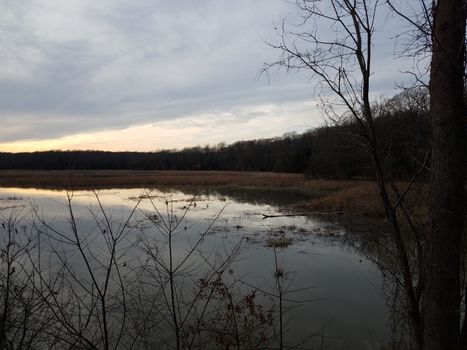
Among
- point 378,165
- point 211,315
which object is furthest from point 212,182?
point 378,165

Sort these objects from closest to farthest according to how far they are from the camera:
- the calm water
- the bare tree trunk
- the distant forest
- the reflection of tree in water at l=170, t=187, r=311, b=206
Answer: the bare tree trunk, the distant forest, the calm water, the reflection of tree in water at l=170, t=187, r=311, b=206

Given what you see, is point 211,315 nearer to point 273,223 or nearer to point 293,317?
point 293,317

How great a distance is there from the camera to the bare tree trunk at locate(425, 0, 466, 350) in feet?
7.32

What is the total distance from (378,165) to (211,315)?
4724 millimetres

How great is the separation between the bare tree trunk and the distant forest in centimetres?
57

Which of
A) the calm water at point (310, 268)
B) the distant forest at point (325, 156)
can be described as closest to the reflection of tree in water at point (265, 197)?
the distant forest at point (325, 156)

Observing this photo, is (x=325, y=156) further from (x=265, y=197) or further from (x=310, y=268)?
(x=310, y=268)

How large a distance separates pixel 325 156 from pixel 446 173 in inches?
1698

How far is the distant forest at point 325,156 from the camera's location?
10.4ft

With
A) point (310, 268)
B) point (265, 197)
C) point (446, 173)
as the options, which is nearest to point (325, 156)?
point (265, 197)

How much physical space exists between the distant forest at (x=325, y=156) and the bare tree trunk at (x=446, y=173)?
570 millimetres

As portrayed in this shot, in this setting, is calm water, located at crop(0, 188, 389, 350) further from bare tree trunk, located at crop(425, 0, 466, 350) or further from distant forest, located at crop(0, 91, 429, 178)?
bare tree trunk, located at crop(425, 0, 466, 350)

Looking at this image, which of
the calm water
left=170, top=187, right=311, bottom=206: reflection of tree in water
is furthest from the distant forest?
left=170, top=187, right=311, bottom=206: reflection of tree in water

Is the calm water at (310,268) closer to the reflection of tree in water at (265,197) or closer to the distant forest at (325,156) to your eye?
the distant forest at (325,156)
